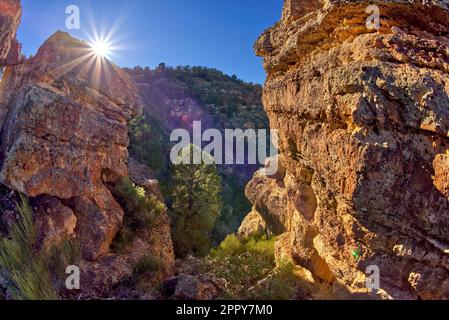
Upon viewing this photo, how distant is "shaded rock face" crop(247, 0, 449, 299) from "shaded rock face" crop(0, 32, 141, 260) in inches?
200

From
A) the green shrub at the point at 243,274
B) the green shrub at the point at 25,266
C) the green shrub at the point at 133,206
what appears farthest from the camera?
the green shrub at the point at 133,206

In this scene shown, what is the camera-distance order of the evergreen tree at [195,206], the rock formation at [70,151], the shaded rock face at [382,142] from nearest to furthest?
the shaded rock face at [382,142] → the rock formation at [70,151] → the evergreen tree at [195,206]

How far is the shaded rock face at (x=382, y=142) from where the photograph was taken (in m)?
3.77

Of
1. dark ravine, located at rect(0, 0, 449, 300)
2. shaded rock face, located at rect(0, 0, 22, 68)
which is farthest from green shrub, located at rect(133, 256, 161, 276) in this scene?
shaded rock face, located at rect(0, 0, 22, 68)

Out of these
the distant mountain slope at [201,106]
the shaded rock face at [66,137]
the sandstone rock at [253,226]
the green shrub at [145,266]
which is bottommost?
the green shrub at [145,266]

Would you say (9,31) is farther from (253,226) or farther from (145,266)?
(253,226)

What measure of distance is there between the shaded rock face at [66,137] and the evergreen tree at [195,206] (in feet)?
23.0

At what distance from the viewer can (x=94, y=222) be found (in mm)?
7578

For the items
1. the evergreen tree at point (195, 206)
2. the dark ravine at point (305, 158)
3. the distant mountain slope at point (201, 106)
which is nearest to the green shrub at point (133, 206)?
the dark ravine at point (305, 158)

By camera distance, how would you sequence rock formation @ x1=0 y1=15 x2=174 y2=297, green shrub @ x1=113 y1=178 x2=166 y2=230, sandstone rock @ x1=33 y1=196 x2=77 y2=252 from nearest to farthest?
sandstone rock @ x1=33 y1=196 x2=77 y2=252 < rock formation @ x1=0 y1=15 x2=174 y2=297 < green shrub @ x1=113 y1=178 x2=166 y2=230

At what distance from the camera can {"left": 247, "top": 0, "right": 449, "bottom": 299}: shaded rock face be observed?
3770mm

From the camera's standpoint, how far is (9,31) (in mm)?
9828

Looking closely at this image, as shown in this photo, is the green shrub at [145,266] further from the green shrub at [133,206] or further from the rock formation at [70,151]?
the green shrub at [133,206]

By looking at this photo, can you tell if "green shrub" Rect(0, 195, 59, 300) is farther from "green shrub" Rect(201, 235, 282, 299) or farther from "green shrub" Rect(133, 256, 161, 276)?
"green shrub" Rect(201, 235, 282, 299)
